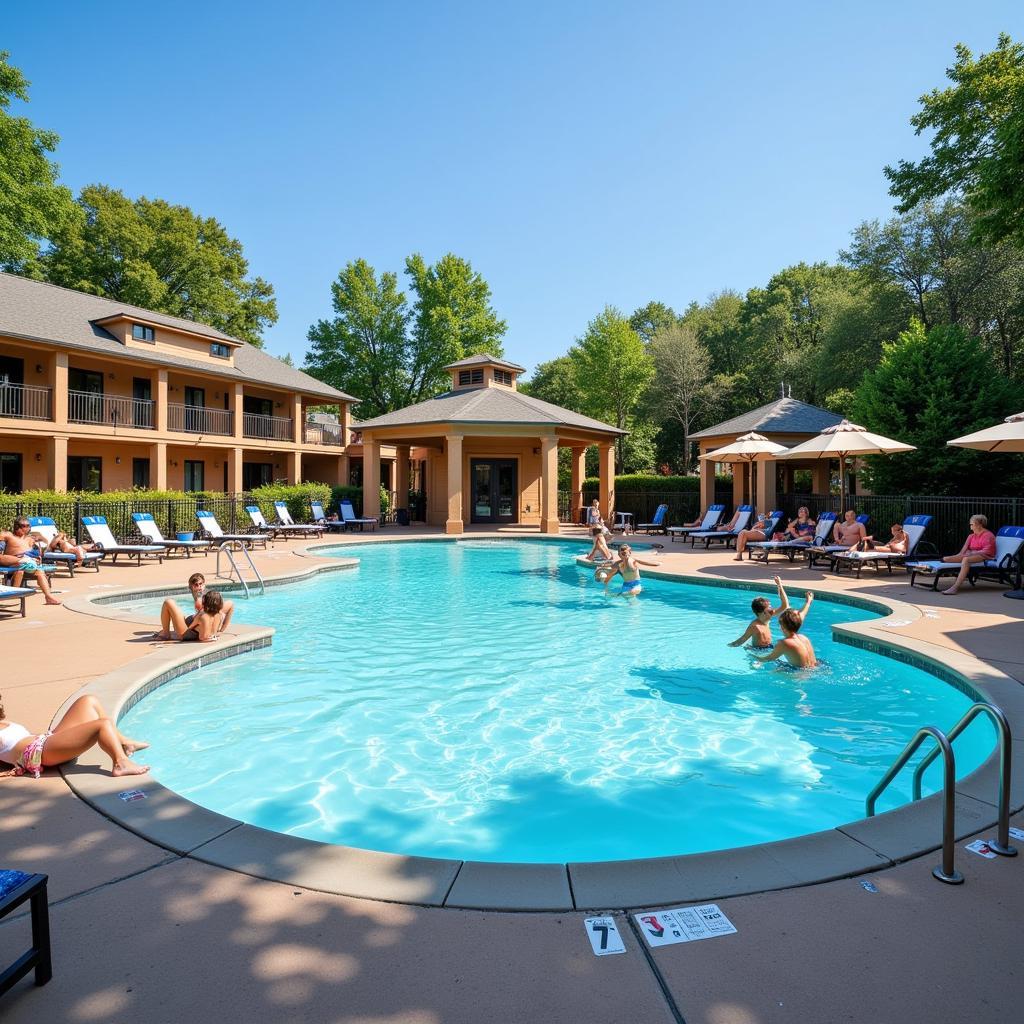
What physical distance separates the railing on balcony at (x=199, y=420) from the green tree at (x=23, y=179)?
7.19 m

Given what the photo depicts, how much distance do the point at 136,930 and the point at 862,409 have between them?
2185 cm

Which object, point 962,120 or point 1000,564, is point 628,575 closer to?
point 1000,564

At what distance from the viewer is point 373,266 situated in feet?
146

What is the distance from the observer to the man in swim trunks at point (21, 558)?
980 centimetres

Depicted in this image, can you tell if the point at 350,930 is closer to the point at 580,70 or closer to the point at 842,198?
the point at 580,70

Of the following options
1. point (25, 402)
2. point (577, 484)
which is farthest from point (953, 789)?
point (577, 484)

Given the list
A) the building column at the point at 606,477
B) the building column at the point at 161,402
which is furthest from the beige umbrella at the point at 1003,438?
the building column at the point at 161,402

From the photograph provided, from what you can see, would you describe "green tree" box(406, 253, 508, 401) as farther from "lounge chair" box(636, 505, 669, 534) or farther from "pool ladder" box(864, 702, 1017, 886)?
"pool ladder" box(864, 702, 1017, 886)

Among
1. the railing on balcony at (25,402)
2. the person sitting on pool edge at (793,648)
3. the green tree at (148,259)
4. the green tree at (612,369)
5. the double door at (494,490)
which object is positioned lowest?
the person sitting on pool edge at (793,648)

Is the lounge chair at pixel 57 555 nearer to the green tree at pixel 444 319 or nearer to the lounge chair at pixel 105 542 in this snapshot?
the lounge chair at pixel 105 542

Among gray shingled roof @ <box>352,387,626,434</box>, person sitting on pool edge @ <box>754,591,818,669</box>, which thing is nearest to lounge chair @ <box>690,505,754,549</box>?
gray shingled roof @ <box>352,387,626,434</box>

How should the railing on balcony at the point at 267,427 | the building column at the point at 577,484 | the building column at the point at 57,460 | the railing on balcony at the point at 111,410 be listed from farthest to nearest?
the building column at the point at 577,484 < the railing on balcony at the point at 267,427 < the railing on balcony at the point at 111,410 < the building column at the point at 57,460

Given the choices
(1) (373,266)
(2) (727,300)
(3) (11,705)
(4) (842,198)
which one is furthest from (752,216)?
(2) (727,300)

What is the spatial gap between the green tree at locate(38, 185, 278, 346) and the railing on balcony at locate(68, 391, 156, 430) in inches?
588
